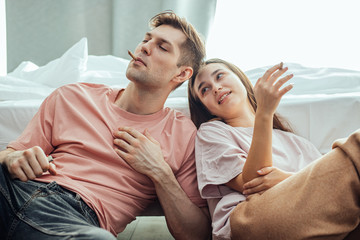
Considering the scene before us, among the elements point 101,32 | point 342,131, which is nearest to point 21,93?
point 342,131

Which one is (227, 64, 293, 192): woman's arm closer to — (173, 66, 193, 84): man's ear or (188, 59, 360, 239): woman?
(188, 59, 360, 239): woman

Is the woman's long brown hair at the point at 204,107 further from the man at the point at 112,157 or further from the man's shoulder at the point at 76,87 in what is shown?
the man's shoulder at the point at 76,87

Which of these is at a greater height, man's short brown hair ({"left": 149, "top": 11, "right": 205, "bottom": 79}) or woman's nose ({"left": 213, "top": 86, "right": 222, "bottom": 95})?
man's short brown hair ({"left": 149, "top": 11, "right": 205, "bottom": 79})

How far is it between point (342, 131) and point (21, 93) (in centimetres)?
130

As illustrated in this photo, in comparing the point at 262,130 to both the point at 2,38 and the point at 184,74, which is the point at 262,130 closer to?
the point at 184,74

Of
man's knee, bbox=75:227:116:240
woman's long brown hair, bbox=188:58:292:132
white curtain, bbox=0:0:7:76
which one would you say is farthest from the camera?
white curtain, bbox=0:0:7:76

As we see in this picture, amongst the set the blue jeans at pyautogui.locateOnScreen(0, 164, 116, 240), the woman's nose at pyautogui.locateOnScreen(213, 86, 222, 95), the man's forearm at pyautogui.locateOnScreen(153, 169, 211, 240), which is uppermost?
the woman's nose at pyautogui.locateOnScreen(213, 86, 222, 95)

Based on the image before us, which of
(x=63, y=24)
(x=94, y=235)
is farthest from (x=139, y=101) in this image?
(x=63, y=24)

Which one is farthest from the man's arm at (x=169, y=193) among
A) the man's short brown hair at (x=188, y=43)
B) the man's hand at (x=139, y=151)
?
the man's short brown hair at (x=188, y=43)

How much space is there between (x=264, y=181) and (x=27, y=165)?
607mm

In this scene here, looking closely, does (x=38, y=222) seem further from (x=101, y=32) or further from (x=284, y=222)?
(x=101, y=32)

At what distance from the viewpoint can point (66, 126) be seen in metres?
1.17

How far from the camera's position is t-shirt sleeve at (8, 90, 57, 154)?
1.11 m

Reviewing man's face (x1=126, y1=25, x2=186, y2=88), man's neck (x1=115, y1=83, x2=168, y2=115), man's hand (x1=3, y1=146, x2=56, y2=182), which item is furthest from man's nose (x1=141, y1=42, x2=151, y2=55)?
man's hand (x1=3, y1=146, x2=56, y2=182)
